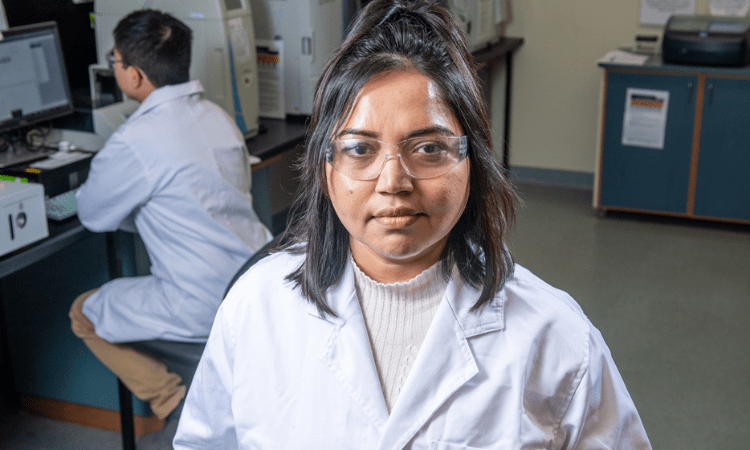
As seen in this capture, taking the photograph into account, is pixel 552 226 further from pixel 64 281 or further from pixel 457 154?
pixel 457 154

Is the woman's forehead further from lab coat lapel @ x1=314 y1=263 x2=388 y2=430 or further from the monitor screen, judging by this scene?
the monitor screen

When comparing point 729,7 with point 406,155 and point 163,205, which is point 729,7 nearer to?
point 163,205

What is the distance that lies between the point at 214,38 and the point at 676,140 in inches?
94.1

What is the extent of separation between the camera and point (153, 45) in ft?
6.73

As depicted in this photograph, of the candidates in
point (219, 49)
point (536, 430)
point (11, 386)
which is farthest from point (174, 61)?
point (536, 430)

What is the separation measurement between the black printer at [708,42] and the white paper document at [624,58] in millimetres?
123

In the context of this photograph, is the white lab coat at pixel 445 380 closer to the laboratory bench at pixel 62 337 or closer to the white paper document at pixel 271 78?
the laboratory bench at pixel 62 337

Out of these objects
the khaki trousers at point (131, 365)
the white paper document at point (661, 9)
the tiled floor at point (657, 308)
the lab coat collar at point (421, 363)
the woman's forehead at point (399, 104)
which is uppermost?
the white paper document at point (661, 9)

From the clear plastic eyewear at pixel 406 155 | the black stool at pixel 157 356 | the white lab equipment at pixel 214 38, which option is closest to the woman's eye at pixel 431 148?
the clear plastic eyewear at pixel 406 155

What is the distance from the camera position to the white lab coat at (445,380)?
854mm

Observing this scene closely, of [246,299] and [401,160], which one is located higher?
[401,160]

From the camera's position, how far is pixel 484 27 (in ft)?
13.1

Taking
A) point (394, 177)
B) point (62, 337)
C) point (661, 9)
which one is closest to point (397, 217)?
point (394, 177)

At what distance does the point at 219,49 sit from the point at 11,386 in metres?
1.32
